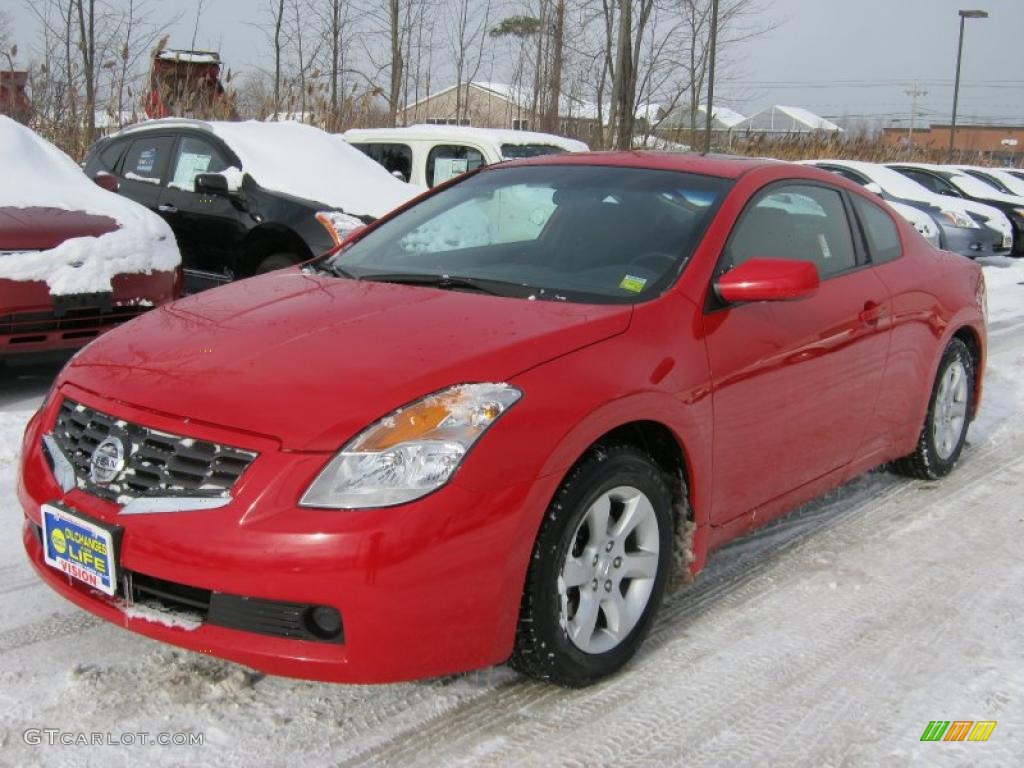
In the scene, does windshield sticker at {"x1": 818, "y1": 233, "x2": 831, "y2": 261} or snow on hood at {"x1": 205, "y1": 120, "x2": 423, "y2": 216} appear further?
snow on hood at {"x1": 205, "y1": 120, "x2": 423, "y2": 216}

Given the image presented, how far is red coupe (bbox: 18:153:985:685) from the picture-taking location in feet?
7.95

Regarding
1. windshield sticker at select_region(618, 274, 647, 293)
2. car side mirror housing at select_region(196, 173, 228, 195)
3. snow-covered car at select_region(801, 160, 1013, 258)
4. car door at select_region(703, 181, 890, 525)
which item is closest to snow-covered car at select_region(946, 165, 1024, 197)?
snow-covered car at select_region(801, 160, 1013, 258)

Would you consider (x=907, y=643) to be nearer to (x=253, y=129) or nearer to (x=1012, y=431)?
(x=1012, y=431)

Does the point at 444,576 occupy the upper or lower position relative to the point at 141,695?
upper

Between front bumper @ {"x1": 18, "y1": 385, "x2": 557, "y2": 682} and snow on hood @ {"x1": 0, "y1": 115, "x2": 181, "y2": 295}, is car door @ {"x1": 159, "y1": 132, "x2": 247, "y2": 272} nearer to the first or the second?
A: snow on hood @ {"x1": 0, "y1": 115, "x2": 181, "y2": 295}

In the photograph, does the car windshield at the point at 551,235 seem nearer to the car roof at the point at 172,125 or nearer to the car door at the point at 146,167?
the car roof at the point at 172,125

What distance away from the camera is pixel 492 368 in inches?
105

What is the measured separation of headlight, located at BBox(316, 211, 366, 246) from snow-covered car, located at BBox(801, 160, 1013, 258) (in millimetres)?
9238

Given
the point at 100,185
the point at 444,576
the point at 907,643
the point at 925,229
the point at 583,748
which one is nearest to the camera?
the point at 444,576

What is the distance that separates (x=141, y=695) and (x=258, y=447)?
2.68 feet

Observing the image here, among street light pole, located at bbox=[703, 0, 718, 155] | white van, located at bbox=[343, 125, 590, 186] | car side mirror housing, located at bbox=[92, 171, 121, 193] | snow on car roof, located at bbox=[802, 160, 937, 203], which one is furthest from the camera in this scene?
street light pole, located at bbox=[703, 0, 718, 155]

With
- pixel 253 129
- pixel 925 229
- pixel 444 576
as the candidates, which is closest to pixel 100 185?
pixel 253 129

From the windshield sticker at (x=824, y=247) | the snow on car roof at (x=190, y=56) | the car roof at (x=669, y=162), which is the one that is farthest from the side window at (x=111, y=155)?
the windshield sticker at (x=824, y=247)

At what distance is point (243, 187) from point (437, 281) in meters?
4.95
